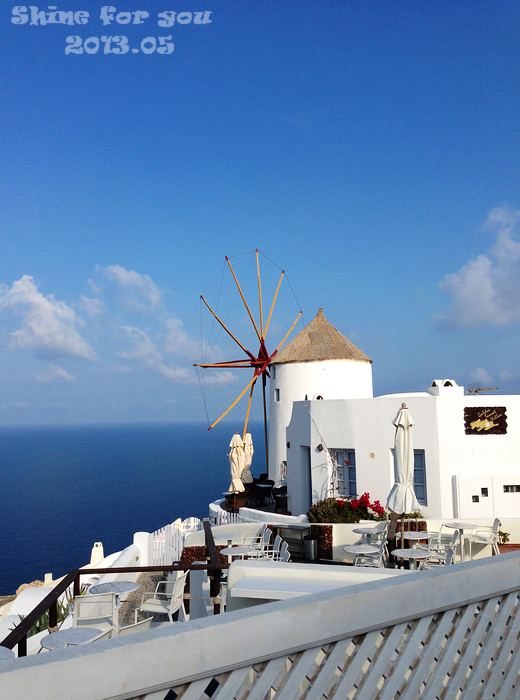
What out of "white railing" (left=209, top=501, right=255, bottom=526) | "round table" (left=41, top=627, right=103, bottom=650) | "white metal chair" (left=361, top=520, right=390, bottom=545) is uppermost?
"round table" (left=41, top=627, right=103, bottom=650)

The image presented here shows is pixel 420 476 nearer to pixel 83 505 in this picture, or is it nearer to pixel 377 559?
pixel 377 559

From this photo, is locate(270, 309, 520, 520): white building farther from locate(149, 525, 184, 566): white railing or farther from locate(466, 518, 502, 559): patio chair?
locate(149, 525, 184, 566): white railing

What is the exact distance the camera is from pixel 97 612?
664 centimetres

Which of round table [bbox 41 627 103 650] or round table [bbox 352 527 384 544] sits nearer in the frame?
round table [bbox 41 627 103 650]

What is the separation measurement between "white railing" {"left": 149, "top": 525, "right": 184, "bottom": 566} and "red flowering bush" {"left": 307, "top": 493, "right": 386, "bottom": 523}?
3922 millimetres

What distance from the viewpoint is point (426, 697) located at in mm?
2006

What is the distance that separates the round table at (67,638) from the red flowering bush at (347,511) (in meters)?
9.52

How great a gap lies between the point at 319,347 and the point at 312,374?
4.31 feet

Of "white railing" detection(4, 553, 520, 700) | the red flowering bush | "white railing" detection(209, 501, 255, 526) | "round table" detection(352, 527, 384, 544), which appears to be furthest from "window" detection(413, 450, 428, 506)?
"white railing" detection(4, 553, 520, 700)

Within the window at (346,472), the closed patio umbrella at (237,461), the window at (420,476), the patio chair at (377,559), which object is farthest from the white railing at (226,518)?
the patio chair at (377,559)

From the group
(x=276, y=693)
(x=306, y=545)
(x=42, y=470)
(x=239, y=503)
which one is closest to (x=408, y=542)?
(x=306, y=545)

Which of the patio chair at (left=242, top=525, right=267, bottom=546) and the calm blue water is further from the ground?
the patio chair at (left=242, top=525, right=267, bottom=546)

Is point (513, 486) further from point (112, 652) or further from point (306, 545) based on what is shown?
point (112, 652)

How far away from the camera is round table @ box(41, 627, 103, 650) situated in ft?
15.4
